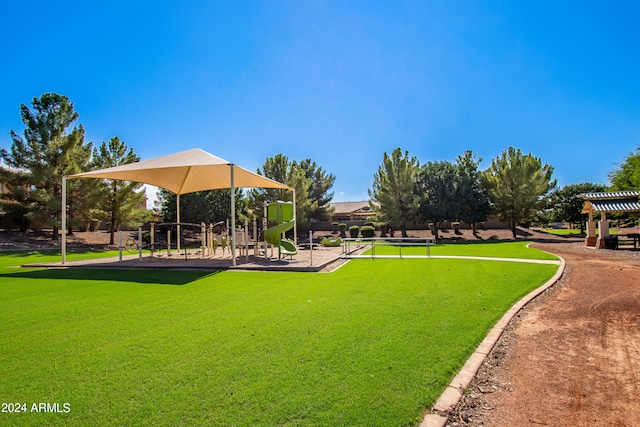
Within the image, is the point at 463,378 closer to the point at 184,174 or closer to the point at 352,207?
the point at 184,174

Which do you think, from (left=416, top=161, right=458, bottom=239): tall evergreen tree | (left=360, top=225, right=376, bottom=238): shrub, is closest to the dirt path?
(left=360, top=225, right=376, bottom=238): shrub

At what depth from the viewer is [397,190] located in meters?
29.5

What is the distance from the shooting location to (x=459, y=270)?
9.72 m

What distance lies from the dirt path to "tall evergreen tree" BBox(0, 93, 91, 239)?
26.5 m

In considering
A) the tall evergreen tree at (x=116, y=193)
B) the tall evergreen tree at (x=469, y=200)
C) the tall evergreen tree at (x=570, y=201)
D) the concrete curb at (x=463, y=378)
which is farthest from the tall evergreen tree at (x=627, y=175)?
the tall evergreen tree at (x=116, y=193)

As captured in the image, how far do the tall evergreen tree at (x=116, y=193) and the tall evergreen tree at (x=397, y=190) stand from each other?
64.2 ft

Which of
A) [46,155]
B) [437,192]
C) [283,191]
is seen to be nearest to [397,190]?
[437,192]

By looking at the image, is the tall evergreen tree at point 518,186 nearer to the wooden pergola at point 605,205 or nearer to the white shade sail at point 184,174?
the wooden pergola at point 605,205

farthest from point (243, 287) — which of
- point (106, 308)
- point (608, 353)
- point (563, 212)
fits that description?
point (563, 212)

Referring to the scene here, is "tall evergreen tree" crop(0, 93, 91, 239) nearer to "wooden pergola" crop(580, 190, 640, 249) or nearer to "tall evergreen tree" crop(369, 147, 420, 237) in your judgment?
"tall evergreen tree" crop(369, 147, 420, 237)

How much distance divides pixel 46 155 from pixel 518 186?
3543cm

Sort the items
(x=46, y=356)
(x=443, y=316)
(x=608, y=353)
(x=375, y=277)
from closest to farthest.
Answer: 1. (x=46, y=356)
2. (x=608, y=353)
3. (x=443, y=316)
4. (x=375, y=277)

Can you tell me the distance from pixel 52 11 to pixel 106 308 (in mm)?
8548

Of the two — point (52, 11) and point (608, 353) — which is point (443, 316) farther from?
point (52, 11)
